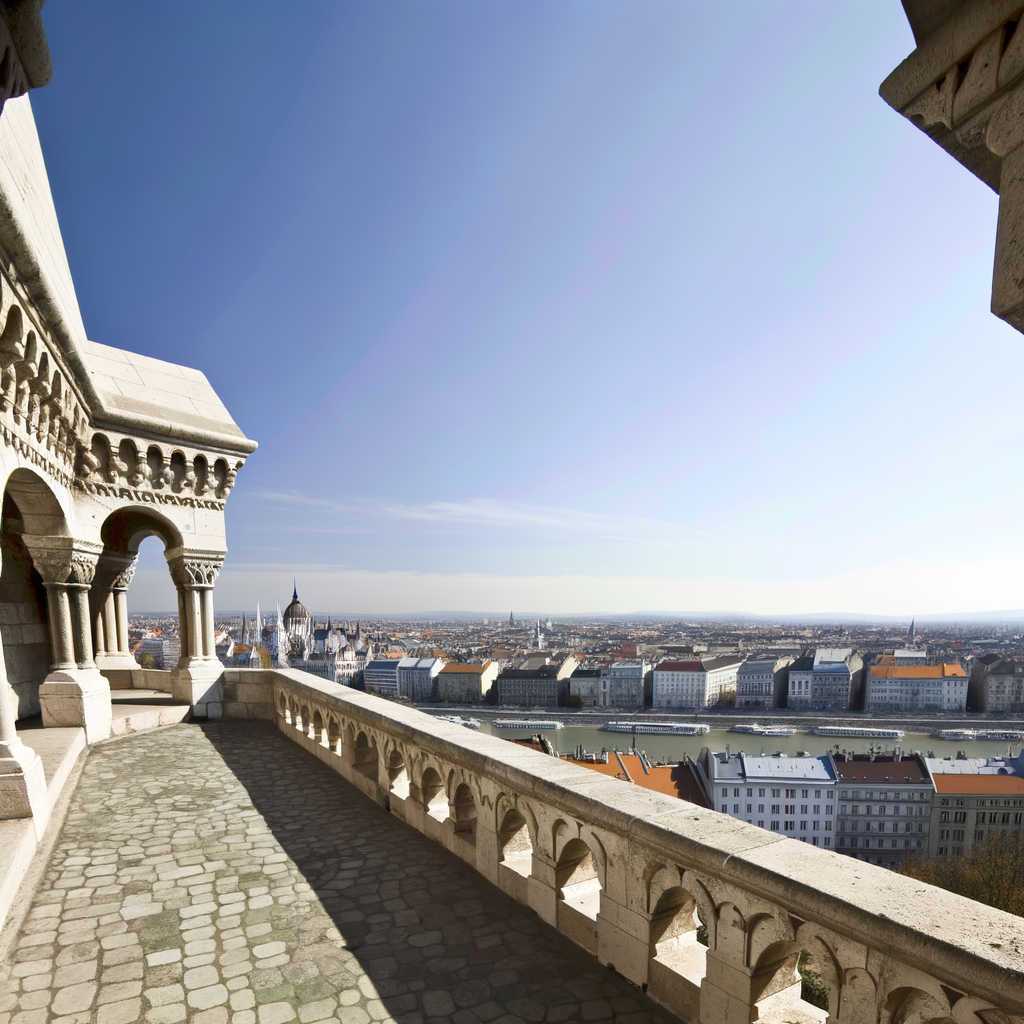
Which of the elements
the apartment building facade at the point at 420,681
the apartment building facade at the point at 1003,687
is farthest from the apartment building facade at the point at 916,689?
the apartment building facade at the point at 420,681

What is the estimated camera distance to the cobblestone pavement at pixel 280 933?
262cm

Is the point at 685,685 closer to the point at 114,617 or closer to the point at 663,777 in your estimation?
the point at 663,777

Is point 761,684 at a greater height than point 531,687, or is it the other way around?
point 531,687

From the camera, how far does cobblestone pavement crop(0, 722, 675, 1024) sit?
262cm

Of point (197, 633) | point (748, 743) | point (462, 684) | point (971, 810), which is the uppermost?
point (197, 633)

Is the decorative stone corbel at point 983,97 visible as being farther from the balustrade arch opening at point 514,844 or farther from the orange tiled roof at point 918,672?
the orange tiled roof at point 918,672

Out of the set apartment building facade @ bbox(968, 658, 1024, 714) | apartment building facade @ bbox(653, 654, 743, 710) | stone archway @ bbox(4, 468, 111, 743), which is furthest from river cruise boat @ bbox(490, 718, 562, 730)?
stone archway @ bbox(4, 468, 111, 743)

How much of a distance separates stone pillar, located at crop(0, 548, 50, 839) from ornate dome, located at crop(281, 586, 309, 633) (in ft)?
313

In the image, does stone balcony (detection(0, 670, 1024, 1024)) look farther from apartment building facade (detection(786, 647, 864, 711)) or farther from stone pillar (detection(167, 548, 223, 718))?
apartment building facade (detection(786, 647, 864, 711))

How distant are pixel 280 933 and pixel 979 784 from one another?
50.0 metres

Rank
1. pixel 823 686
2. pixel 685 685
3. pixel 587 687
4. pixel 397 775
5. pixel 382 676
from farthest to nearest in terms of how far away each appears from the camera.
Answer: pixel 382 676, pixel 587 687, pixel 685 685, pixel 823 686, pixel 397 775

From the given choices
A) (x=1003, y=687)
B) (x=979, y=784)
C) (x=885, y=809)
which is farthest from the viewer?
(x=1003, y=687)

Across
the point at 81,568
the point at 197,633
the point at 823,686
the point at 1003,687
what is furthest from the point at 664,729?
the point at 81,568

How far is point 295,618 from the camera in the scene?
94.8 meters
